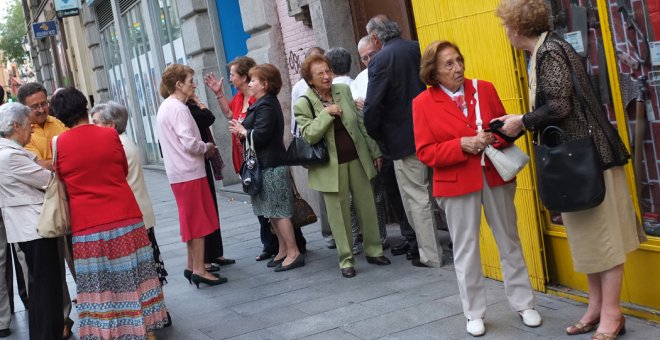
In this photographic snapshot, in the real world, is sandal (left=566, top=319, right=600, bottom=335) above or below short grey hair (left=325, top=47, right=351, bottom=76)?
below

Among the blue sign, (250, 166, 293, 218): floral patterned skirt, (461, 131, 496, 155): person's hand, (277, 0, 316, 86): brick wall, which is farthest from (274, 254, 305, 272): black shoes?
the blue sign

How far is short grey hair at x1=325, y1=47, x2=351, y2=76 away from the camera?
8258 mm

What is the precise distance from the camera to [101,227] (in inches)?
236

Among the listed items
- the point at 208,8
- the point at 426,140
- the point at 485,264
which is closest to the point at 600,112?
the point at 426,140

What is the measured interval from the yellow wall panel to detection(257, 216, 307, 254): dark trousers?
2.66m

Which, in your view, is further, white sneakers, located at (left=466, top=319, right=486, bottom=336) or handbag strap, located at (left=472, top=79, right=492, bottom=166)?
white sneakers, located at (left=466, top=319, right=486, bottom=336)

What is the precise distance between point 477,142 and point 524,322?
1208 millimetres

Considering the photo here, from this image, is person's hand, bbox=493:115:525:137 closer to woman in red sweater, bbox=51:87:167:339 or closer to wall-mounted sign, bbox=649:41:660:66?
wall-mounted sign, bbox=649:41:660:66

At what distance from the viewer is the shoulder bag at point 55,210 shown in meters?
6.03

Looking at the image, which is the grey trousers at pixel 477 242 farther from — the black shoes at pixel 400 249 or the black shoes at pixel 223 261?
the black shoes at pixel 223 261

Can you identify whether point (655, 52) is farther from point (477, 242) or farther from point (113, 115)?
point (113, 115)

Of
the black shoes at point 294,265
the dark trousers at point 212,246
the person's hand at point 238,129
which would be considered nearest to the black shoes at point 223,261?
the dark trousers at point 212,246

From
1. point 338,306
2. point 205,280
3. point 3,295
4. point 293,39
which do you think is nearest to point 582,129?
point 338,306

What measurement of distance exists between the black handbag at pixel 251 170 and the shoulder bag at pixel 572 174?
365 cm
